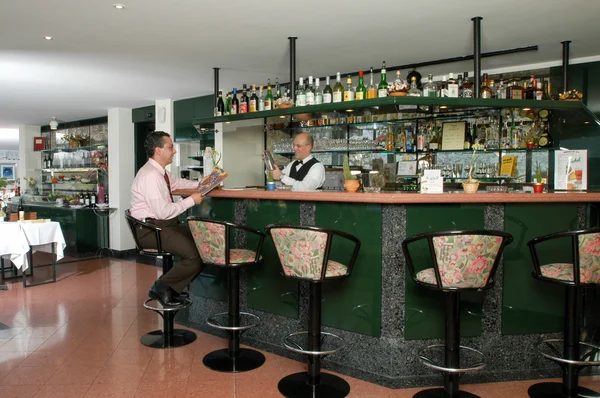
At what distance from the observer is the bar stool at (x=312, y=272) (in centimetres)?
292

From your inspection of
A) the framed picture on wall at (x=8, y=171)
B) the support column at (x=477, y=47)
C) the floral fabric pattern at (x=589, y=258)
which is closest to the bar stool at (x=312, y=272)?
the floral fabric pattern at (x=589, y=258)

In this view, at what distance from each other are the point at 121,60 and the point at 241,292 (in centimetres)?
306

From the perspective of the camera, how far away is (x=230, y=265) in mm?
3438

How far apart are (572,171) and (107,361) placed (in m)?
4.11

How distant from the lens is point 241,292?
4.23 m

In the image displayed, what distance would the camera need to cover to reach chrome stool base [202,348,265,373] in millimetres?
3663

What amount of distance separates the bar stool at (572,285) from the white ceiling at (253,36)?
1938mm

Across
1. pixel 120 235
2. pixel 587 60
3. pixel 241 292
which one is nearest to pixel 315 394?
pixel 241 292

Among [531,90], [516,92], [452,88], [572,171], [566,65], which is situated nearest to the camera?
[572,171]

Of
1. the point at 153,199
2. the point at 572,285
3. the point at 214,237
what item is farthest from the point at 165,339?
the point at 572,285

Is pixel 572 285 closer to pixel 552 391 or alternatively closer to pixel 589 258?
pixel 589 258

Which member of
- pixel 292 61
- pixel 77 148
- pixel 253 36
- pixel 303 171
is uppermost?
pixel 253 36

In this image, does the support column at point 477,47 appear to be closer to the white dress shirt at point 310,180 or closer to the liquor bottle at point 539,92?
the liquor bottle at point 539,92

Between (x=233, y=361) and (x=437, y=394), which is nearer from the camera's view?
(x=437, y=394)
